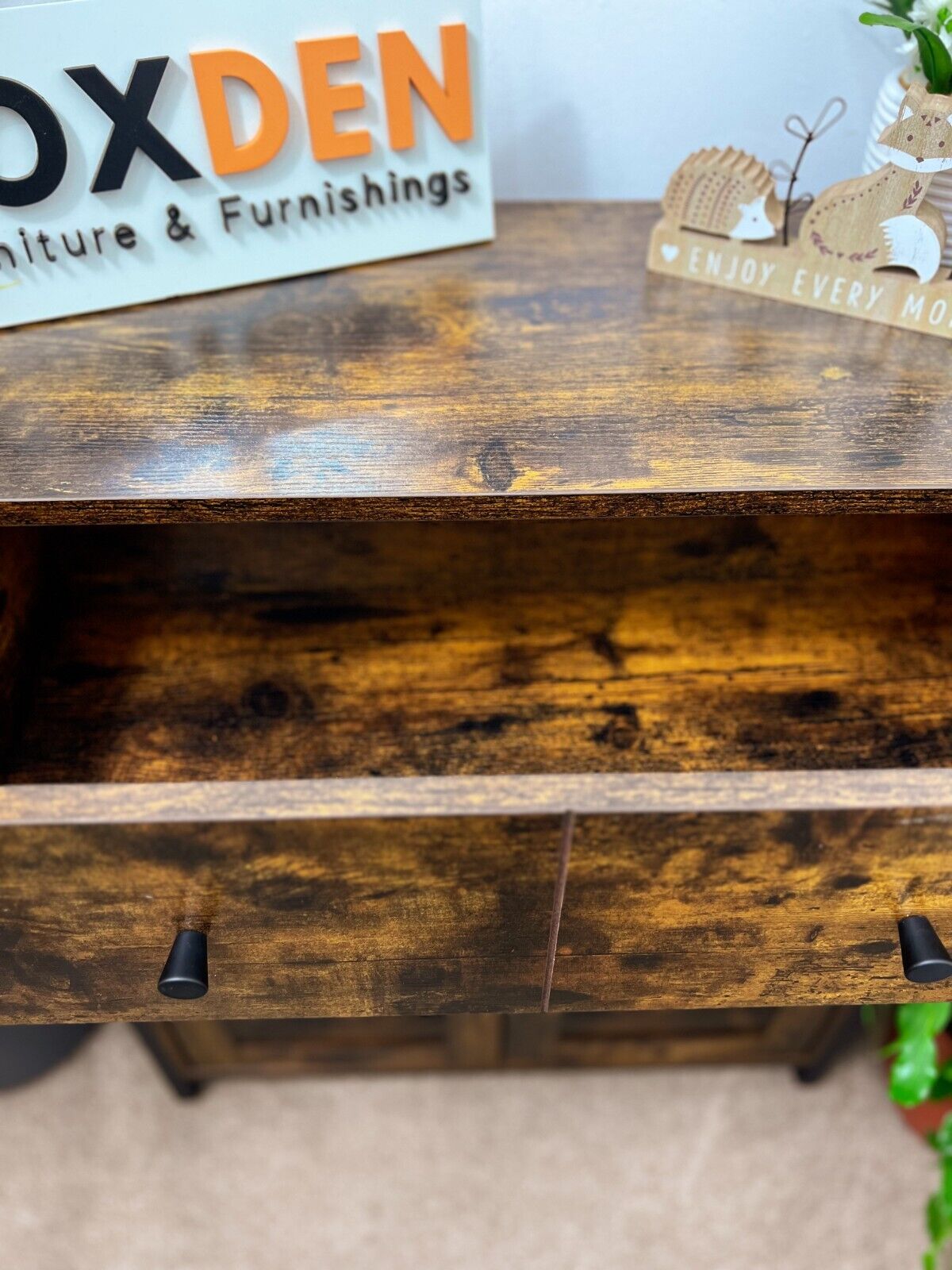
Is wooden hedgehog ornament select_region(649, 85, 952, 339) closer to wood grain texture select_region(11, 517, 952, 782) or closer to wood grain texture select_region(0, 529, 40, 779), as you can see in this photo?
wood grain texture select_region(11, 517, 952, 782)

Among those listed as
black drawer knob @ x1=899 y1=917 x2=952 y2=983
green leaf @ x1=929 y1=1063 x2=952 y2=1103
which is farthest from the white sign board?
green leaf @ x1=929 y1=1063 x2=952 y2=1103

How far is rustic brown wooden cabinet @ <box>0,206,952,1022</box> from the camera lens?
44 cm

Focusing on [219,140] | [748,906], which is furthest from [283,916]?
[219,140]

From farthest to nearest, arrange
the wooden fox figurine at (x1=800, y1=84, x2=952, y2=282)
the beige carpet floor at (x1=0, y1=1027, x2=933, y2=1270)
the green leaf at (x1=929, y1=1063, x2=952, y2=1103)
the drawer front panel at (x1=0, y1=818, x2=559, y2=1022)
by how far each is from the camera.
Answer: the beige carpet floor at (x1=0, y1=1027, x2=933, y2=1270) < the green leaf at (x1=929, y1=1063, x2=952, y2=1103) < the wooden fox figurine at (x1=800, y1=84, x2=952, y2=282) < the drawer front panel at (x1=0, y1=818, x2=559, y2=1022)

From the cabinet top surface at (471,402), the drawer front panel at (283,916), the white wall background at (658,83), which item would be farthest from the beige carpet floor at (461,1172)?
the white wall background at (658,83)

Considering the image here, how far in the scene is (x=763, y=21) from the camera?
2.21 feet

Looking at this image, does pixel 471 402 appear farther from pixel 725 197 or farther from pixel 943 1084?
pixel 943 1084

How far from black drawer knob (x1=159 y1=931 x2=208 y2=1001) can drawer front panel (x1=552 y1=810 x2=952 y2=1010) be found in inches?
7.2

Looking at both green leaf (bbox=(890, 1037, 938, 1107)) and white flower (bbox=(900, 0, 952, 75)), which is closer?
white flower (bbox=(900, 0, 952, 75))

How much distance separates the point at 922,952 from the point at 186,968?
361mm

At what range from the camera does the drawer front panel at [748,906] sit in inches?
17.1

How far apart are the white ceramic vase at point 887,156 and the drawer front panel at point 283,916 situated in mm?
439

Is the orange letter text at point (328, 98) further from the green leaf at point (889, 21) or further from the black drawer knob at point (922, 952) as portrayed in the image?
the black drawer knob at point (922, 952)

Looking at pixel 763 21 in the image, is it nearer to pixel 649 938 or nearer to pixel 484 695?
pixel 484 695
